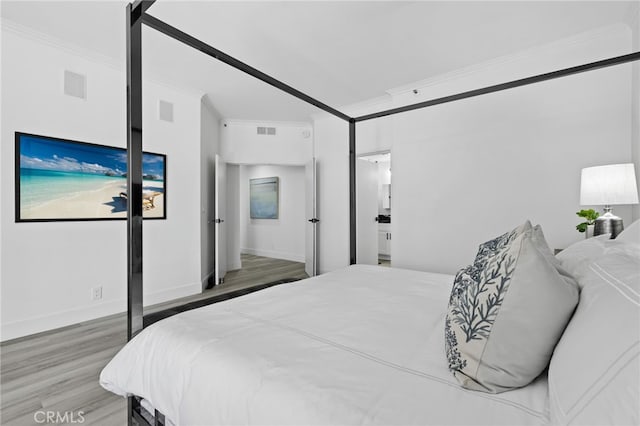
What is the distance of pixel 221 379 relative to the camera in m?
0.87

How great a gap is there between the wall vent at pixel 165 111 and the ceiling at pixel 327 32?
0.94ft

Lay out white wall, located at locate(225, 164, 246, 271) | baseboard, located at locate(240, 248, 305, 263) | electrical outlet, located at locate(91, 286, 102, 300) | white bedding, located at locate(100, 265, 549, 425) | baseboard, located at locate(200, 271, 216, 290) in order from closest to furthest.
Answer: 1. white bedding, located at locate(100, 265, 549, 425)
2. electrical outlet, located at locate(91, 286, 102, 300)
3. baseboard, located at locate(200, 271, 216, 290)
4. white wall, located at locate(225, 164, 246, 271)
5. baseboard, located at locate(240, 248, 305, 263)

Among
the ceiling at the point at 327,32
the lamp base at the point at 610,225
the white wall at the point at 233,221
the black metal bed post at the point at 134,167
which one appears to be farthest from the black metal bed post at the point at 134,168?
the white wall at the point at 233,221

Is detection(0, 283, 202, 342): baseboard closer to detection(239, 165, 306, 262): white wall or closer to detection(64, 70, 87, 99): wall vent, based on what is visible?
detection(64, 70, 87, 99): wall vent

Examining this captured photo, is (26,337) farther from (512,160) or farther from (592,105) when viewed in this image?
(592,105)

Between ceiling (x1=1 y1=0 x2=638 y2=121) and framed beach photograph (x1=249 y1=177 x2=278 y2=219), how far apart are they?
3426 millimetres

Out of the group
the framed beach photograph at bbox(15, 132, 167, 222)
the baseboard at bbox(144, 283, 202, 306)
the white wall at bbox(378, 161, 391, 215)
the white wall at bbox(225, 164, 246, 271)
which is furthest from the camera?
the white wall at bbox(378, 161, 391, 215)

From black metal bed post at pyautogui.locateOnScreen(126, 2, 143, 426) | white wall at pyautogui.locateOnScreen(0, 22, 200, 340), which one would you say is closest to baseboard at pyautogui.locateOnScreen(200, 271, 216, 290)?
white wall at pyautogui.locateOnScreen(0, 22, 200, 340)

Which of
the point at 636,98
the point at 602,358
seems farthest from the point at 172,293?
the point at 636,98

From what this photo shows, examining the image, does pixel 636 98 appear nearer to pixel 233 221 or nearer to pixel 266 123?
pixel 266 123

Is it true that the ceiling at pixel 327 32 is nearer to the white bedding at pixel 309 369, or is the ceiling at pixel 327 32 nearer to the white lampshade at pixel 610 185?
the white lampshade at pixel 610 185

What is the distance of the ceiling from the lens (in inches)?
95.0

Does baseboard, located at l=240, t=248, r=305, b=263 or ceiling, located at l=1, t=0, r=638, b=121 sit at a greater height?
ceiling, located at l=1, t=0, r=638, b=121

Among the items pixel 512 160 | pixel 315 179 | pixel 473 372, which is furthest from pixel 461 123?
pixel 473 372
